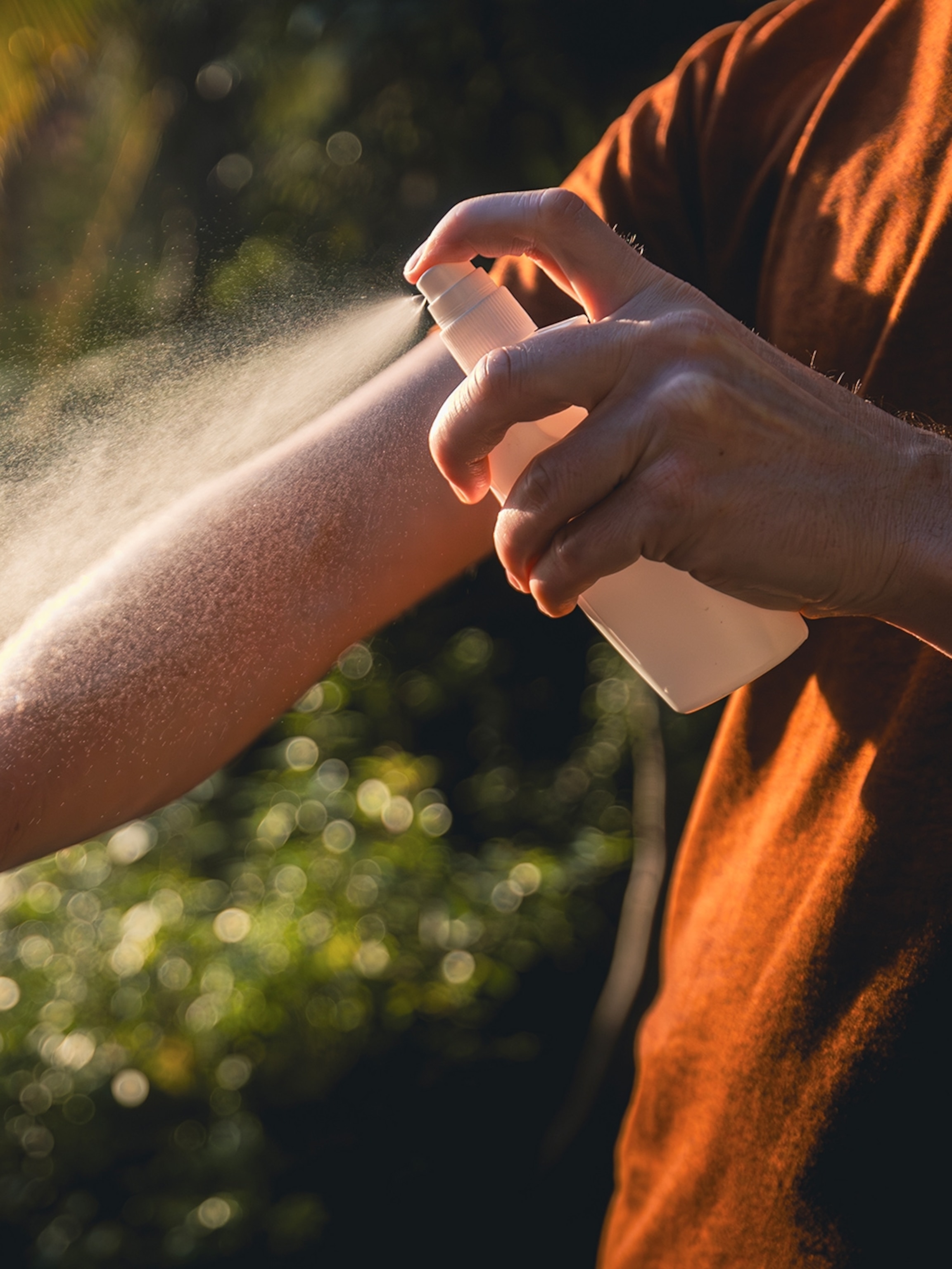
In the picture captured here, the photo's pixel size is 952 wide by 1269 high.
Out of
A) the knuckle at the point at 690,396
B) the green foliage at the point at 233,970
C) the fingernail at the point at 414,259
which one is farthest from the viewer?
the green foliage at the point at 233,970

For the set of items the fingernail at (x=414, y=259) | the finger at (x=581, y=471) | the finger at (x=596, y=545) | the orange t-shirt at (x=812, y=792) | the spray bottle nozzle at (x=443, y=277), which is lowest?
the orange t-shirt at (x=812, y=792)

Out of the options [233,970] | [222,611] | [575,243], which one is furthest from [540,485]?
[233,970]

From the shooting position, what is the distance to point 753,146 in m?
1.09

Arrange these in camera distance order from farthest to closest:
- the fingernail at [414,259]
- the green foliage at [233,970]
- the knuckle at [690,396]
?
1. the green foliage at [233,970]
2. the fingernail at [414,259]
3. the knuckle at [690,396]

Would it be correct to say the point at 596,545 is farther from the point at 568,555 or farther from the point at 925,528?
the point at 925,528

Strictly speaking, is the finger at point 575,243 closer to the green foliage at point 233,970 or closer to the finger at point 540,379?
the finger at point 540,379

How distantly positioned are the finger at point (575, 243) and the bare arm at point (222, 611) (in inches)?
14.2

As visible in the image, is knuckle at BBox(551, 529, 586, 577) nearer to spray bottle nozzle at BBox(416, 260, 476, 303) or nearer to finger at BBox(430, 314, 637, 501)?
finger at BBox(430, 314, 637, 501)

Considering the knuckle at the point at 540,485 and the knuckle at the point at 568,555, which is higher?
the knuckle at the point at 540,485

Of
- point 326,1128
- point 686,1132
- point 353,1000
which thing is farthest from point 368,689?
point 686,1132

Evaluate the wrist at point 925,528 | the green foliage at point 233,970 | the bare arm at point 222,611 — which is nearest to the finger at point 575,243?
the wrist at point 925,528

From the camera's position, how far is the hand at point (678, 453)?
65 centimetres

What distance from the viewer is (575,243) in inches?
27.2

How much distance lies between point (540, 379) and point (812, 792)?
22.1 inches
